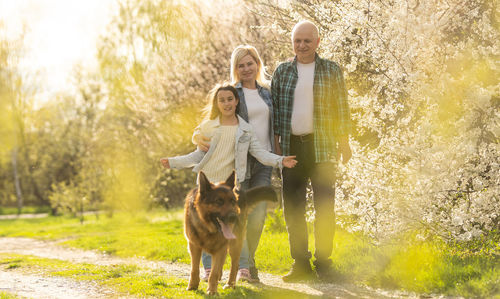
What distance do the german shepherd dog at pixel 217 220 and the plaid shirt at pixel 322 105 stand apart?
0.89 m

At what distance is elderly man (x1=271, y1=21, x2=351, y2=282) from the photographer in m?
6.00

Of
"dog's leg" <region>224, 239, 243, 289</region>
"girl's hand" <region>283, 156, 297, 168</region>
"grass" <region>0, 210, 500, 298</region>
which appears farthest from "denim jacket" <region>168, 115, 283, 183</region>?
"grass" <region>0, 210, 500, 298</region>

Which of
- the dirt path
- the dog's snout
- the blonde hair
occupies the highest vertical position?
the blonde hair

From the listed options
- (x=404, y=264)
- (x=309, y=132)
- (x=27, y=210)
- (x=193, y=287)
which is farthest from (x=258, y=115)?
(x=27, y=210)

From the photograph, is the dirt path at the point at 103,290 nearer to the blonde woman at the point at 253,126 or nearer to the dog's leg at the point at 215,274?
the blonde woman at the point at 253,126

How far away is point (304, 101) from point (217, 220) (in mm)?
1851

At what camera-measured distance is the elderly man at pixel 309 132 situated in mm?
6000

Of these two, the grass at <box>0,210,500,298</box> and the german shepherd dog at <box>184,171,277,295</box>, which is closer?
the german shepherd dog at <box>184,171,277,295</box>

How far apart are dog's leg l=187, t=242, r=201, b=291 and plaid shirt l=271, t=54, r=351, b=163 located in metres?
1.57

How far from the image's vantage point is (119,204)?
72.2 feet

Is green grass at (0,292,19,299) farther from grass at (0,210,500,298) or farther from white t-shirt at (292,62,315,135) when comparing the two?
white t-shirt at (292,62,315,135)

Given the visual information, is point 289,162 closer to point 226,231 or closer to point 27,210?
point 226,231

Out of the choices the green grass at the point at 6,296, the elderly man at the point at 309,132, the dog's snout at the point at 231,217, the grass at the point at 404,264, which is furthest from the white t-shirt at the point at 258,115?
the green grass at the point at 6,296

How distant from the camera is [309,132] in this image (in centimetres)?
608
